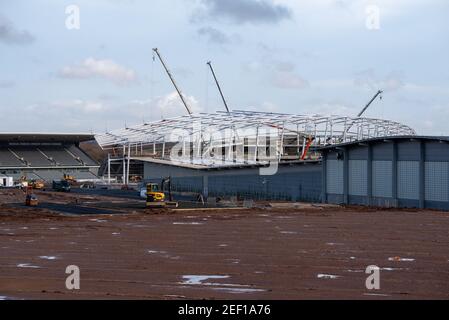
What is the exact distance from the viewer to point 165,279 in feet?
37.7

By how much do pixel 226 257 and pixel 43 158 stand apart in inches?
3114

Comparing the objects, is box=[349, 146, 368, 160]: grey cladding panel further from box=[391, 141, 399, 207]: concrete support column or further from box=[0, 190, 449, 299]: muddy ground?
box=[0, 190, 449, 299]: muddy ground

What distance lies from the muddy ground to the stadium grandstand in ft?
209

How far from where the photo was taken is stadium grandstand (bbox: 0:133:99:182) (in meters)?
86.4

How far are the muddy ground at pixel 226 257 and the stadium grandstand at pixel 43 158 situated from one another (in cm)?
6384

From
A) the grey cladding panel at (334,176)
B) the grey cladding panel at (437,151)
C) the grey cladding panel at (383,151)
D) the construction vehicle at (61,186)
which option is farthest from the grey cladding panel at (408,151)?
the construction vehicle at (61,186)

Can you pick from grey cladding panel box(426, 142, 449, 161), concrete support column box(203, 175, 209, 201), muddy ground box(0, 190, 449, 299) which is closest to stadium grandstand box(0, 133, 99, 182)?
concrete support column box(203, 175, 209, 201)

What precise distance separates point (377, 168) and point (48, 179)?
2321 inches

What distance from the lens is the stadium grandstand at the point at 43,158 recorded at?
86.4 metres

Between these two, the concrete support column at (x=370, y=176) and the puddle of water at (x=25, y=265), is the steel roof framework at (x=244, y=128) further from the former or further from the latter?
the puddle of water at (x=25, y=265)

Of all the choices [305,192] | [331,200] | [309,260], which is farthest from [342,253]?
[305,192]

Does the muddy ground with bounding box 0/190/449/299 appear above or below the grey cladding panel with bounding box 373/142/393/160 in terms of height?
below
